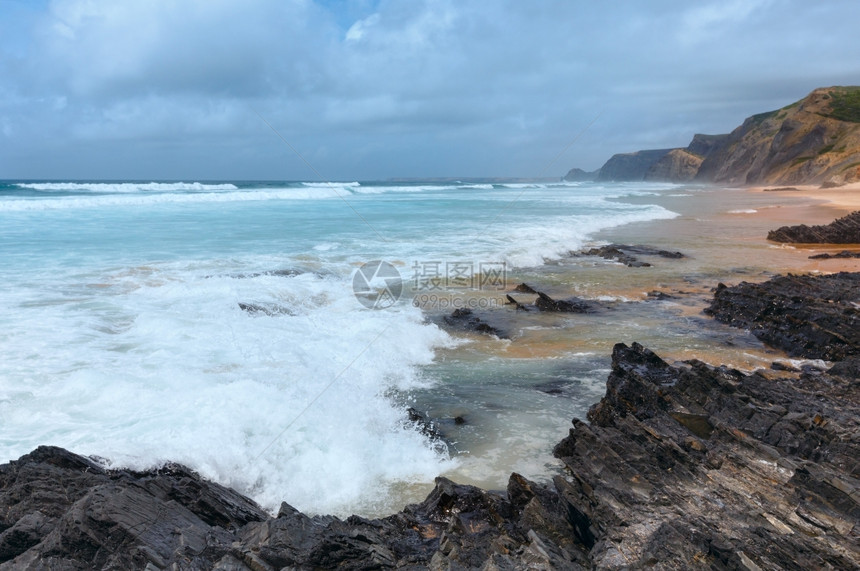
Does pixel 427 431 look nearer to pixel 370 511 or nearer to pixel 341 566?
pixel 370 511

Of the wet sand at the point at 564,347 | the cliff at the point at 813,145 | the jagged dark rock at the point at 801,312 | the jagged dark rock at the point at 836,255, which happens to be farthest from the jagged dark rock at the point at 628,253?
the cliff at the point at 813,145

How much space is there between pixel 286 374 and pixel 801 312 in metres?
8.64

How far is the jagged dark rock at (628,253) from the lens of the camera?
18.5 m

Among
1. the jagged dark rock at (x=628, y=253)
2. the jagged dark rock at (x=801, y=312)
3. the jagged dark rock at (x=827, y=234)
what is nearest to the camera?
the jagged dark rock at (x=801, y=312)

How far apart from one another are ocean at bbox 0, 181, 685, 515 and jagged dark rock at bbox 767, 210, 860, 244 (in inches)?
407

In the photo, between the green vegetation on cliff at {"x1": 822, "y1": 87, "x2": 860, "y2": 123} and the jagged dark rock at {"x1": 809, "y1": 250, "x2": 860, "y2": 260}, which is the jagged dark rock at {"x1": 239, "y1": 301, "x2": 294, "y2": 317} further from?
the green vegetation on cliff at {"x1": 822, "y1": 87, "x2": 860, "y2": 123}

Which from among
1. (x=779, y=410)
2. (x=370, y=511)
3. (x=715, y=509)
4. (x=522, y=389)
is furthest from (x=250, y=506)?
(x=779, y=410)

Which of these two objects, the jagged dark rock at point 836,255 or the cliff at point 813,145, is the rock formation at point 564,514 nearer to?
the jagged dark rock at point 836,255

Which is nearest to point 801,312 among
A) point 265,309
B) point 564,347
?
point 564,347

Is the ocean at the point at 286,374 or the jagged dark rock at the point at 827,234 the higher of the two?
the jagged dark rock at the point at 827,234

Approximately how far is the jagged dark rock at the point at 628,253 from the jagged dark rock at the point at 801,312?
5.97 m

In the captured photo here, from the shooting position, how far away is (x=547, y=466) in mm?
6016

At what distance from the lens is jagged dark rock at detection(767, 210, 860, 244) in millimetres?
20578

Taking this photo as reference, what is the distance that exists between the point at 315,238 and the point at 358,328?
14.7 m
